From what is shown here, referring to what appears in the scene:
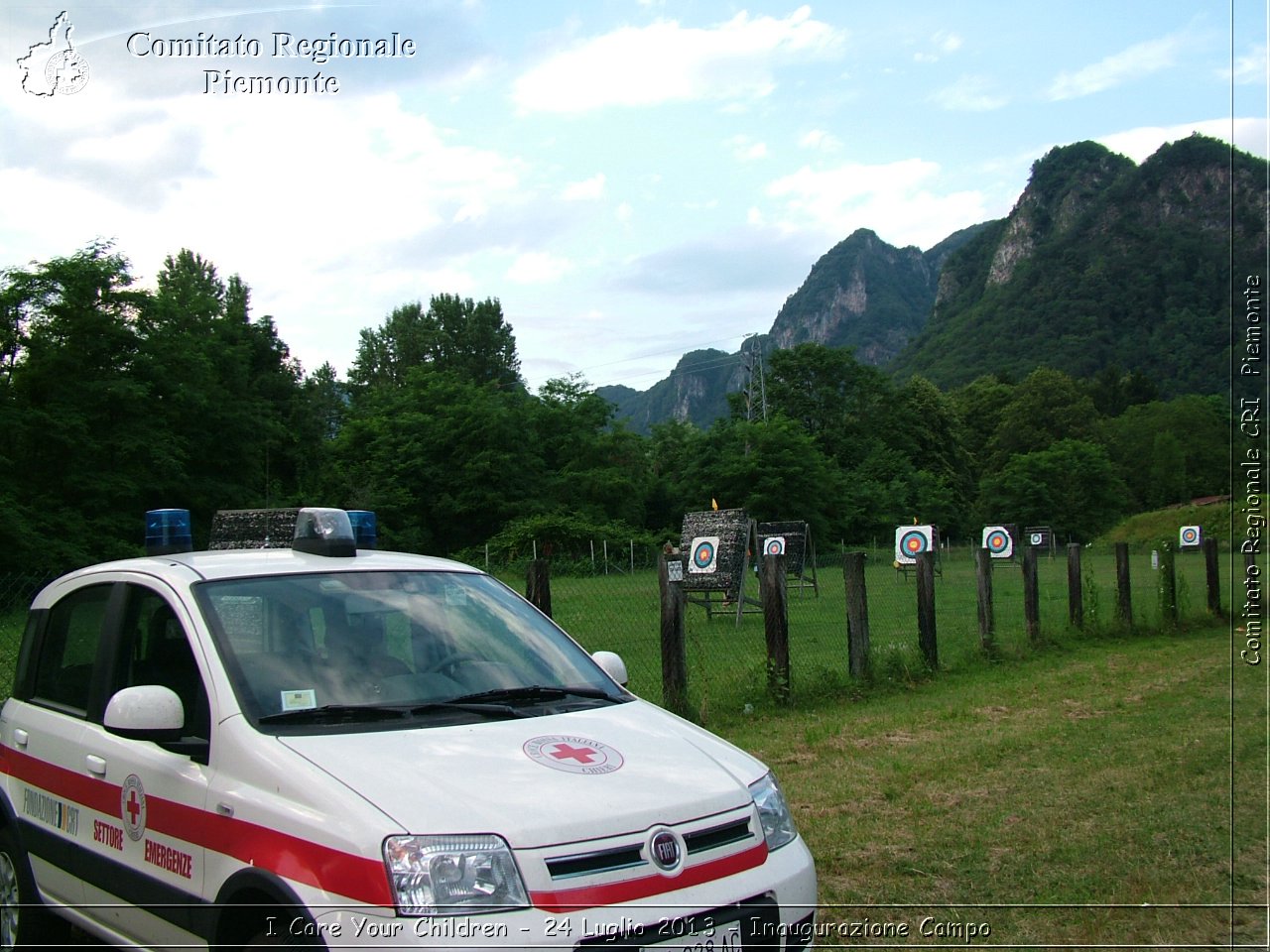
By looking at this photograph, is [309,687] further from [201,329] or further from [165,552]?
[201,329]

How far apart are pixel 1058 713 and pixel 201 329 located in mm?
46520

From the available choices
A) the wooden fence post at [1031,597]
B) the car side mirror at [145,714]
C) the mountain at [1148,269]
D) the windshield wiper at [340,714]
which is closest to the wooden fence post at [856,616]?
the mountain at [1148,269]

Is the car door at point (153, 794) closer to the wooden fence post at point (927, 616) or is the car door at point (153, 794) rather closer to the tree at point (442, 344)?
the wooden fence post at point (927, 616)

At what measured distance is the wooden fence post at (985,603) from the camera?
1393 cm

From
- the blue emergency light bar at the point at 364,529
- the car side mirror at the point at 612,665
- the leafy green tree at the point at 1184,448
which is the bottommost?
the car side mirror at the point at 612,665

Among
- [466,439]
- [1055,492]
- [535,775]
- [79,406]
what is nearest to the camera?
[535,775]

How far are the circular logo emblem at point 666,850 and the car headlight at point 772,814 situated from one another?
1.52 ft

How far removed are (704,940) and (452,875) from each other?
2.55 feet

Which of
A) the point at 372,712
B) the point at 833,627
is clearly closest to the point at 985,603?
the point at 833,627

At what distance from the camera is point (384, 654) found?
422cm

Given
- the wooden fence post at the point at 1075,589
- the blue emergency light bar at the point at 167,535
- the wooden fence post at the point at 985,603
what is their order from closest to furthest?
1. the blue emergency light bar at the point at 167,535
2. the wooden fence post at the point at 985,603
3. the wooden fence post at the point at 1075,589

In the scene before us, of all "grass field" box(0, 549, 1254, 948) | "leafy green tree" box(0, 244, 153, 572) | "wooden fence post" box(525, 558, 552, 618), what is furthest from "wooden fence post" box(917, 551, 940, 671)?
"leafy green tree" box(0, 244, 153, 572)

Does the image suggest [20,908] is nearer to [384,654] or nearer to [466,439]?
[384,654]

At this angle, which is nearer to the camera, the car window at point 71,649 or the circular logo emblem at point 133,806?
the circular logo emblem at point 133,806
